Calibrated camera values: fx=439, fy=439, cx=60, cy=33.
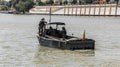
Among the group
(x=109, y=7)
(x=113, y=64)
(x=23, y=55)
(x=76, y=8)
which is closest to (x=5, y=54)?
(x=23, y=55)

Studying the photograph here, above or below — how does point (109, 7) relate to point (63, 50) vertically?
below

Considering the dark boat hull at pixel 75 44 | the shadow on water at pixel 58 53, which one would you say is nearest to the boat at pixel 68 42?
the dark boat hull at pixel 75 44

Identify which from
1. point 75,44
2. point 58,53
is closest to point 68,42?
point 75,44

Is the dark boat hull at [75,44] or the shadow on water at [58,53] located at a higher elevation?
the dark boat hull at [75,44]

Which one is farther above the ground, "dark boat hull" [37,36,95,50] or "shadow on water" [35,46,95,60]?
"dark boat hull" [37,36,95,50]

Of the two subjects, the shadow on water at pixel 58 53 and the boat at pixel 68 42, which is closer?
the shadow on water at pixel 58 53

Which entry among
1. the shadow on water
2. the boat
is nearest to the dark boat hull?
the boat

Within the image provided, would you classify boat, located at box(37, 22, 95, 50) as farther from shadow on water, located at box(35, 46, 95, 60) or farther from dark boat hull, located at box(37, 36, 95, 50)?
shadow on water, located at box(35, 46, 95, 60)

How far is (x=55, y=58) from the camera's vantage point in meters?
31.6

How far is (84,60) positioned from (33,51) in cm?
708

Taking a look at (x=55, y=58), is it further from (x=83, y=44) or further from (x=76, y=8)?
(x=76, y=8)

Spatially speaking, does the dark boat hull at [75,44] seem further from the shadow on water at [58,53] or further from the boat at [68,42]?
the shadow on water at [58,53]

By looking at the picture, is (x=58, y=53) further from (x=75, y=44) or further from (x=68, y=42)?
(x=75, y=44)

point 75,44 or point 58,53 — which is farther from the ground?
point 75,44
